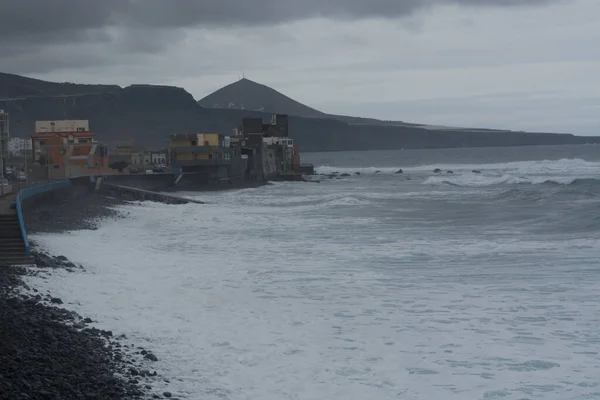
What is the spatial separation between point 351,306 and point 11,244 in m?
6.21

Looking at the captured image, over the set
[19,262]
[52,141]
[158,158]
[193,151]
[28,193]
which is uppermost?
[52,141]

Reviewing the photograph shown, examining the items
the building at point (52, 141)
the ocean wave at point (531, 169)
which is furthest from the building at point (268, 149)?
the building at point (52, 141)

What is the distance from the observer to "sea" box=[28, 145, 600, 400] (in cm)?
808

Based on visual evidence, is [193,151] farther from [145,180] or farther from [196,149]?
[145,180]

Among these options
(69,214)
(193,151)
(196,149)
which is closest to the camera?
(69,214)

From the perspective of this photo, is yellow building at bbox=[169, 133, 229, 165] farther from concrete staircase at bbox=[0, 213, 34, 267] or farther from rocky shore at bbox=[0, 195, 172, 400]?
rocky shore at bbox=[0, 195, 172, 400]

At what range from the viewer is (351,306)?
11.5m

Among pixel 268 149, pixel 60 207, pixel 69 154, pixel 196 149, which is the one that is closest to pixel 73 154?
pixel 69 154

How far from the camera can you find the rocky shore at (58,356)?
7082 millimetres

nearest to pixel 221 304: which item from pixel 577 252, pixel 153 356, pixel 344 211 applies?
pixel 153 356

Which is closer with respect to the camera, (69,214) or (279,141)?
(69,214)

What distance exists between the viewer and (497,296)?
11.9m

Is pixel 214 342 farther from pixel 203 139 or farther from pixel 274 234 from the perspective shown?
pixel 203 139

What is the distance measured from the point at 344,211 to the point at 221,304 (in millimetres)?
18814
